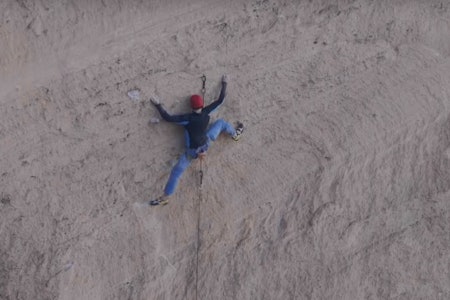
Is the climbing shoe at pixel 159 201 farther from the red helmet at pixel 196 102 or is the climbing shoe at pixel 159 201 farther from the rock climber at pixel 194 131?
the red helmet at pixel 196 102

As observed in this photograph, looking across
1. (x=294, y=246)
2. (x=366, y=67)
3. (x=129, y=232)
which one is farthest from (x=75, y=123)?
(x=366, y=67)

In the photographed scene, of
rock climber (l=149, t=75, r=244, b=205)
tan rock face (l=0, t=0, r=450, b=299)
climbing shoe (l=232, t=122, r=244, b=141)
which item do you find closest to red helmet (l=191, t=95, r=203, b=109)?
rock climber (l=149, t=75, r=244, b=205)

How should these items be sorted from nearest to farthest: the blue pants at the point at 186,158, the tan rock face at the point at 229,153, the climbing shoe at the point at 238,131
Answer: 1. the tan rock face at the point at 229,153
2. the blue pants at the point at 186,158
3. the climbing shoe at the point at 238,131

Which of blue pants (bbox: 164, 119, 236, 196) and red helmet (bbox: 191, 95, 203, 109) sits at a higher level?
red helmet (bbox: 191, 95, 203, 109)

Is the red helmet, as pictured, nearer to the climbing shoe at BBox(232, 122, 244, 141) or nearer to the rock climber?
the rock climber

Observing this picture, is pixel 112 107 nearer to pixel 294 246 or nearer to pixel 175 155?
pixel 175 155

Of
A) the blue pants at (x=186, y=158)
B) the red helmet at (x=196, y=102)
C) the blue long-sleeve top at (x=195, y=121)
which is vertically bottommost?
the blue pants at (x=186, y=158)

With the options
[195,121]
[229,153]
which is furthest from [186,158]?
[229,153]

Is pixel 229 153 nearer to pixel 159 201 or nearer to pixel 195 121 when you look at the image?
pixel 195 121

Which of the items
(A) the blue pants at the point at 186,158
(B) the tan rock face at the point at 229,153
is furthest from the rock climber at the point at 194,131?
(B) the tan rock face at the point at 229,153
